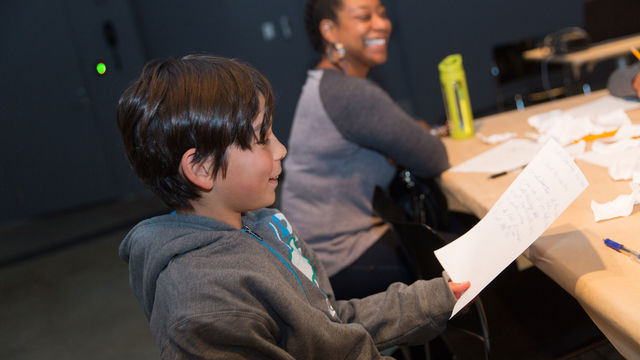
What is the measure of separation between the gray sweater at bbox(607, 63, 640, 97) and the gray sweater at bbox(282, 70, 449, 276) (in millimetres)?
644

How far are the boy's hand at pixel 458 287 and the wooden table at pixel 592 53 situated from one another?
291 centimetres

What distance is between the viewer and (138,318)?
9.12 feet

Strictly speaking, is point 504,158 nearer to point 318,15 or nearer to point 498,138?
point 498,138

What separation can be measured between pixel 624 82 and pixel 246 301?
4.70ft

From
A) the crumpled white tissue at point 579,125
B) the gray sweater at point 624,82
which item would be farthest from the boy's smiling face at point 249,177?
the gray sweater at point 624,82

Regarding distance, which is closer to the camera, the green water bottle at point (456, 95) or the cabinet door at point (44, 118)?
the green water bottle at point (456, 95)

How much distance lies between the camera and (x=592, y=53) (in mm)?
3338

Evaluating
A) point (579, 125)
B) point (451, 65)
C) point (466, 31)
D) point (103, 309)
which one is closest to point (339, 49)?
point (451, 65)

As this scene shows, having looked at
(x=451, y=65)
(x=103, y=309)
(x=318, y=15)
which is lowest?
(x=103, y=309)

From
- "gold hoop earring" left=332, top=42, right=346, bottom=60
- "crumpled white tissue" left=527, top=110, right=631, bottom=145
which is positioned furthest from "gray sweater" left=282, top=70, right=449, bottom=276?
"crumpled white tissue" left=527, top=110, right=631, bottom=145

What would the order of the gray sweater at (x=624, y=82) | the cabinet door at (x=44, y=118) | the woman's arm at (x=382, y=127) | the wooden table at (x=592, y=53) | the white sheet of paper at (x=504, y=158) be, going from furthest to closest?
1. the cabinet door at (x=44, y=118)
2. the wooden table at (x=592, y=53)
3. the gray sweater at (x=624, y=82)
4. the woman's arm at (x=382, y=127)
5. the white sheet of paper at (x=504, y=158)

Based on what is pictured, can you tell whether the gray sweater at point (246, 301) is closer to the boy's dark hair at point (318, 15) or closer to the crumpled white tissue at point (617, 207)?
the crumpled white tissue at point (617, 207)

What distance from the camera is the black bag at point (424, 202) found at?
56.9 inches

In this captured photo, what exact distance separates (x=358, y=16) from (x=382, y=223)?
2.15 feet
